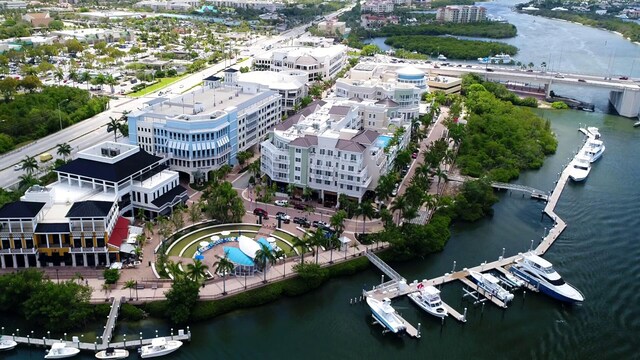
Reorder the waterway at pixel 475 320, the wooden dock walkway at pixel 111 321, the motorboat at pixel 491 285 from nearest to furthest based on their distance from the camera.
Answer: the wooden dock walkway at pixel 111 321 < the waterway at pixel 475 320 < the motorboat at pixel 491 285

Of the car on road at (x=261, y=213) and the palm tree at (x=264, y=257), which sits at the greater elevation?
the palm tree at (x=264, y=257)

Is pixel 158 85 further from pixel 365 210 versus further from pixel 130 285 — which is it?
pixel 130 285

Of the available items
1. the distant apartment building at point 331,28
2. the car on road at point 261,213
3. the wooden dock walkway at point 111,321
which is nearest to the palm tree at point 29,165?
the car on road at point 261,213

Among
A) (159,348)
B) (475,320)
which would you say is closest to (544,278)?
(475,320)

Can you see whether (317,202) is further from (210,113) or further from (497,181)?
(497,181)

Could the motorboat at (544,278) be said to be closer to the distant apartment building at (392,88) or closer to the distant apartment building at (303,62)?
the distant apartment building at (392,88)
